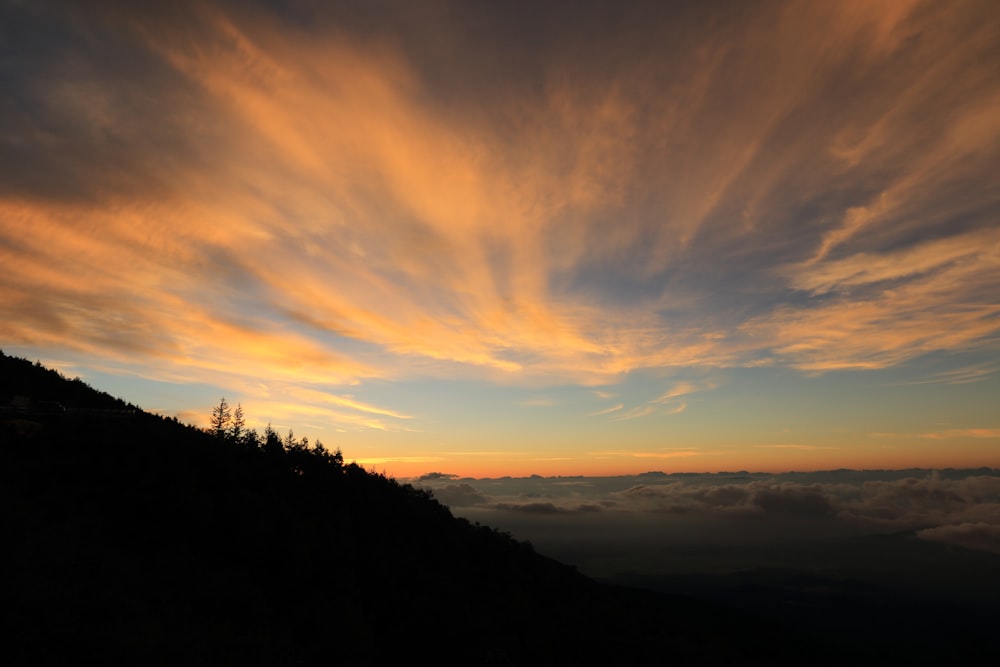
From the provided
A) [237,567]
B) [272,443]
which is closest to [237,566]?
[237,567]

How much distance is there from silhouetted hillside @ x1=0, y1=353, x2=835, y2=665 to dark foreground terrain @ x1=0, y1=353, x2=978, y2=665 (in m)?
0.16

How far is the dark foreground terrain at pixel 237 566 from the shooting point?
21188mm

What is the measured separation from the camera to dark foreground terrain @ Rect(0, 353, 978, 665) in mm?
21188

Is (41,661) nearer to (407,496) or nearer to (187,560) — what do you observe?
(187,560)

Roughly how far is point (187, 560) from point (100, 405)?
2884 inches

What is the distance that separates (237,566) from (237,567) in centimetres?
91

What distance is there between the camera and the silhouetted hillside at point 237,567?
837 inches

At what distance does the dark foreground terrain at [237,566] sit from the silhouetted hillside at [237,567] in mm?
160

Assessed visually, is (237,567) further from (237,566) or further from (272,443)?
(272,443)

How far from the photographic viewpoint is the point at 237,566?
134 ft

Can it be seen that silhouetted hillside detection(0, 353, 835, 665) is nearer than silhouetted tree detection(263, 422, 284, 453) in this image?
Yes

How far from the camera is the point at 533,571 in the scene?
89688mm

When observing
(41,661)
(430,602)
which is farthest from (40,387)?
(41,661)

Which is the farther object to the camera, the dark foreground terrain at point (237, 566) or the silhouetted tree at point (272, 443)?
the silhouetted tree at point (272, 443)
